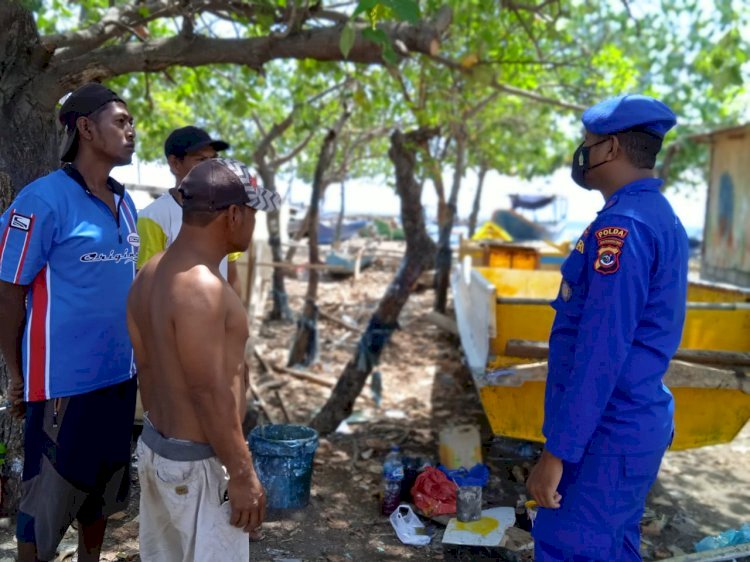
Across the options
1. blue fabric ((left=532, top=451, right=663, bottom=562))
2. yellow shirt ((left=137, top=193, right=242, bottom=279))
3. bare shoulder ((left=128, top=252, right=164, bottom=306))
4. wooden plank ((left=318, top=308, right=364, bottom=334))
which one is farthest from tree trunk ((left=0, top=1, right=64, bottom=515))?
wooden plank ((left=318, top=308, right=364, bottom=334))

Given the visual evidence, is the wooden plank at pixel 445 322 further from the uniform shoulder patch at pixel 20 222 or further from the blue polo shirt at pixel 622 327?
the uniform shoulder patch at pixel 20 222

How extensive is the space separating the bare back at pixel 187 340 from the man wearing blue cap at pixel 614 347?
1.07 meters

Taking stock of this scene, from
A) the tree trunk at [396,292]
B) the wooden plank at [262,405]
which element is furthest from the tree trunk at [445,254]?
the tree trunk at [396,292]

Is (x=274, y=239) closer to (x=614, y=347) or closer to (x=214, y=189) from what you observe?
(x=214, y=189)

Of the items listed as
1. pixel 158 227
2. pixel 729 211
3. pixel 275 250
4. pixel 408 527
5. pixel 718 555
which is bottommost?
pixel 408 527

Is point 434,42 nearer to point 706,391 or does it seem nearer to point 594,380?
point 706,391

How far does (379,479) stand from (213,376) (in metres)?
3.46

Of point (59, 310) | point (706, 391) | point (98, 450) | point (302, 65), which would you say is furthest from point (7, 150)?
point (706, 391)

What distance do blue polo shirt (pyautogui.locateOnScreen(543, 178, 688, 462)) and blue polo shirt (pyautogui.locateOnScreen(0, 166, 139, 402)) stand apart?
1.75m

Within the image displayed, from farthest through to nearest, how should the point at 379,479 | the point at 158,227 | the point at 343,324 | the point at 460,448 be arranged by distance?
the point at 343,324, the point at 460,448, the point at 379,479, the point at 158,227

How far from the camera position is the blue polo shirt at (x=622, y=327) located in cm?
218

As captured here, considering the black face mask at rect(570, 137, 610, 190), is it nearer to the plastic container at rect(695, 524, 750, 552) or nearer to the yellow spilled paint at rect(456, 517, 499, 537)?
the yellow spilled paint at rect(456, 517, 499, 537)

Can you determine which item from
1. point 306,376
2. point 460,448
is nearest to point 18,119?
point 460,448

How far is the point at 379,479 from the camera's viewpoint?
5.20 metres
